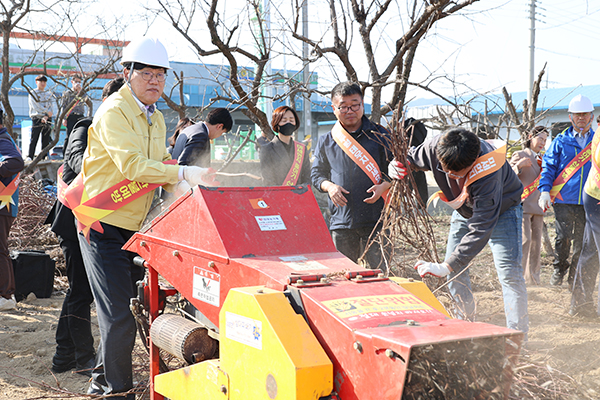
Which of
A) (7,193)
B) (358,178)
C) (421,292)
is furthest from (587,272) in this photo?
(7,193)

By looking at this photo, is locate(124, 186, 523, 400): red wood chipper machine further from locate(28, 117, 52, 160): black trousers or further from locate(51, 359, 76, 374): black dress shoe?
locate(28, 117, 52, 160): black trousers

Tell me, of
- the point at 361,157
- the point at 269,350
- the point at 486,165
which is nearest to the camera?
the point at 269,350

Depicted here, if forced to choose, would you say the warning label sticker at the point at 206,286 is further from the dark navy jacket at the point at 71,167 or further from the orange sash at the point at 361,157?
the orange sash at the point at 361,157

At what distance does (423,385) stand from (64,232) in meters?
2.90

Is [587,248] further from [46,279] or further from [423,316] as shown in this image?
[46,279]

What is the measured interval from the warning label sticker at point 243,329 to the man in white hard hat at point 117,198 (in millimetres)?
924

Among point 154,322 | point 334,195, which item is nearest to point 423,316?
point 154,322

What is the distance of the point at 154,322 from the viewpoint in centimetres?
264

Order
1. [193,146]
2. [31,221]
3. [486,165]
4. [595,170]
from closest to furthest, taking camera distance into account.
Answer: [486,165], [193,146], [595,170], [31,221]

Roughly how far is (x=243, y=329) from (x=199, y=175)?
2.94 ft

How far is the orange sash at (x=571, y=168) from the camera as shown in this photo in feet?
18.2

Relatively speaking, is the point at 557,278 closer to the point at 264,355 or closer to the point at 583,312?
the point at 583,312

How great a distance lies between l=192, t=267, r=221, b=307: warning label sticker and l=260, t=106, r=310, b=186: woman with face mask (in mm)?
2319

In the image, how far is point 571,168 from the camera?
5.58 metres
